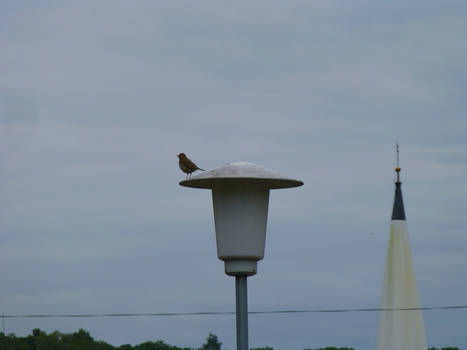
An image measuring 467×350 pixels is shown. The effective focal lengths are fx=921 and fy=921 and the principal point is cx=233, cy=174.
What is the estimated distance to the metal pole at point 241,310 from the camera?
13.2 m

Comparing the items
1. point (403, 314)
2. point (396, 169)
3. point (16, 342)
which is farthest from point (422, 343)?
point (16, 342)

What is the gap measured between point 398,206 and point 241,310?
51.3m

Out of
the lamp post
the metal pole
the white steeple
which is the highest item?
the white steeple

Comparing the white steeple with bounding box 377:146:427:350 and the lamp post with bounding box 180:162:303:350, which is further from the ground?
the white steeple with bounding box 377:146:427:350

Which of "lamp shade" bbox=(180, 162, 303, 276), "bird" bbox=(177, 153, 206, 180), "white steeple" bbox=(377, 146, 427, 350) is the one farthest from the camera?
"white steeple" bbox=(377, 146, 427, 350)

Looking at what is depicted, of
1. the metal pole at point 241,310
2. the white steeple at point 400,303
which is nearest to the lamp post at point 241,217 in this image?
the metal pole at point 241,310

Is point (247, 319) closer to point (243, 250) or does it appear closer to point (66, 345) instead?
point (243, 250)

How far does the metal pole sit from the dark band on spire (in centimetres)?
5052

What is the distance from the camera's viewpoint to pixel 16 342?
39.2 m

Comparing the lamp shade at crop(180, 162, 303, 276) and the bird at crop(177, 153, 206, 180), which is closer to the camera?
the lamp shade at crop(180, 162, 303, 276)

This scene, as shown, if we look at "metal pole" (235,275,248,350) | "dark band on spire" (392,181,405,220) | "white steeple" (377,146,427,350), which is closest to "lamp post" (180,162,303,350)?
"metal pole" (235,275,248,350)

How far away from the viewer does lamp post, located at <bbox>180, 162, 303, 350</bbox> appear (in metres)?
13.2

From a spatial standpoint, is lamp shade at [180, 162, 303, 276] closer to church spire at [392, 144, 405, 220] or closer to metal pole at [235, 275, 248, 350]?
metal pole at [235, 275, 248, 350]

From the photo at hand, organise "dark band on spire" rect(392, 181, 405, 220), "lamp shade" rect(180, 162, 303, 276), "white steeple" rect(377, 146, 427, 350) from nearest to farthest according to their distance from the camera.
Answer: "lamp shade" rect(180, 162, 303, 276), "white steeple" rect(377, 146, 427, 350), "dark band on spire" rect(392, 181, 405, 220)
